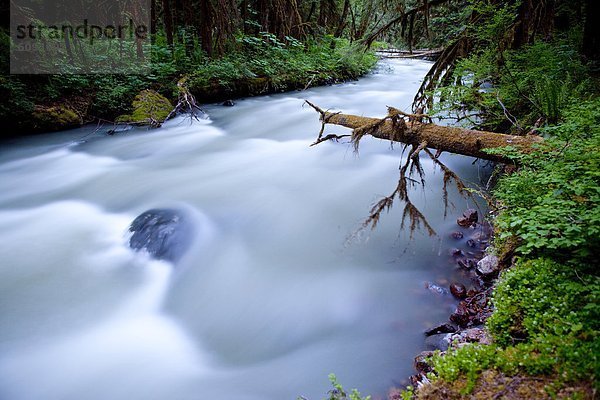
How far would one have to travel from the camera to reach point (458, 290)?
3.27 metres

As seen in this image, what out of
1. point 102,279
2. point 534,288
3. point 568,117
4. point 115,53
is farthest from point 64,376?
point 115,53

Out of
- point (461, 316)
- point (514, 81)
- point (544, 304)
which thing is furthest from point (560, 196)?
point (514, 81)

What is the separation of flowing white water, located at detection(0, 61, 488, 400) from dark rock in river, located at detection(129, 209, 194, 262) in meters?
0.13

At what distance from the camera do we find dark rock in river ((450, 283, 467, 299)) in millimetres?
3250

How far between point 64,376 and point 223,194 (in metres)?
3.26

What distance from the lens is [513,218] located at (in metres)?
2.39

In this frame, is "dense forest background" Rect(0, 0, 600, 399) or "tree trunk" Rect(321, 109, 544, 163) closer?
"dense forest background" Rect(0, 0, 600, 399)

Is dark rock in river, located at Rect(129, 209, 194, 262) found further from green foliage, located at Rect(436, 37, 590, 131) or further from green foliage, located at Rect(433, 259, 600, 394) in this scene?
green foliage, located at Rect(436, 37, 590, 131)

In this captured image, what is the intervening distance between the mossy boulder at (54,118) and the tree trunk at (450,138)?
740 cm

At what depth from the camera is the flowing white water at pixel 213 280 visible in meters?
2.77

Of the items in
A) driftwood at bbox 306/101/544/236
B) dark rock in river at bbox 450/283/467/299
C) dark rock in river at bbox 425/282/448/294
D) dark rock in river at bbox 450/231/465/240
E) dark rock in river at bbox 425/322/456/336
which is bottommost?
dark rock in river at bbox 425/322/456/336

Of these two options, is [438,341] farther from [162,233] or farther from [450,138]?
[162,233]

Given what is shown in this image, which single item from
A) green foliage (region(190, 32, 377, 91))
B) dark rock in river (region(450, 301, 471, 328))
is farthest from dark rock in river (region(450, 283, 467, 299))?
green foliage (region(190, 32, 377, 91))

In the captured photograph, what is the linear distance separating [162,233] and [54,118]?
5.49m
